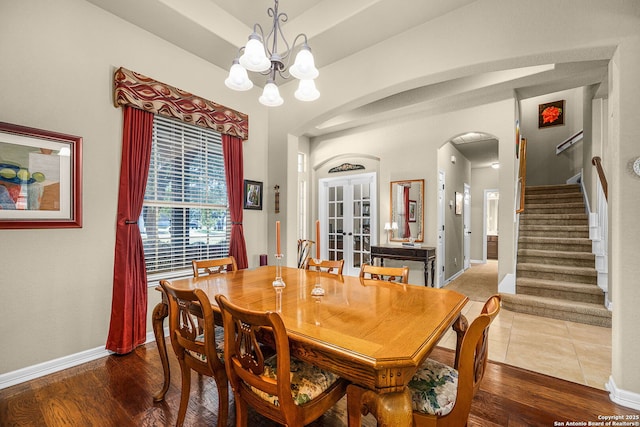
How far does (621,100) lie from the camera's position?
1.91 metres

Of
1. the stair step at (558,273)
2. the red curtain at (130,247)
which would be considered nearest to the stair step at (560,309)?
the stair step at (558,273)

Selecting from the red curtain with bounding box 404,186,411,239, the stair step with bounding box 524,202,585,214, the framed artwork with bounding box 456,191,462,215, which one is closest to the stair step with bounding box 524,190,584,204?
the stair step with bounding box 524,202,585,214

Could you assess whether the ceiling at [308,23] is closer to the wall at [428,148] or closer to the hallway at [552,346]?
the wall at [428,148]

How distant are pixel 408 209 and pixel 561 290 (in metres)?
2.35

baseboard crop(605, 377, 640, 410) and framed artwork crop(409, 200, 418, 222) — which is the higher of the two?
framed artwork crop(409, 200, 418, 222)

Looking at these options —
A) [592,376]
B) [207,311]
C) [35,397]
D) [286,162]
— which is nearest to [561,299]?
[592,376]

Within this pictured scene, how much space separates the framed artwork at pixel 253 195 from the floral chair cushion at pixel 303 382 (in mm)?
2633

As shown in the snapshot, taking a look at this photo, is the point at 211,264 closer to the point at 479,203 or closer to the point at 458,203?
the point at 458,203

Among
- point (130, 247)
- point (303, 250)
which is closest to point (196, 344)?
point (130, 247)

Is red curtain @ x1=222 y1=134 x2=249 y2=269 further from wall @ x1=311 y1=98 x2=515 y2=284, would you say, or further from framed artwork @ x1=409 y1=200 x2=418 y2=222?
framed artwork @ x1=409 y1=200 x2=418 y2=222

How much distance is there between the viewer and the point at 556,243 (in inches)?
175

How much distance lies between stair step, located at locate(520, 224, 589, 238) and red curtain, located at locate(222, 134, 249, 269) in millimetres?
4793

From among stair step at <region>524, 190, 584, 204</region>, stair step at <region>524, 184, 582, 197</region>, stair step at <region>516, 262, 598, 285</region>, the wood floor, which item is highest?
stair step at <region>524, 184, 582, 197</region>

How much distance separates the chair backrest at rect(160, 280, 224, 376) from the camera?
140 centimetres
